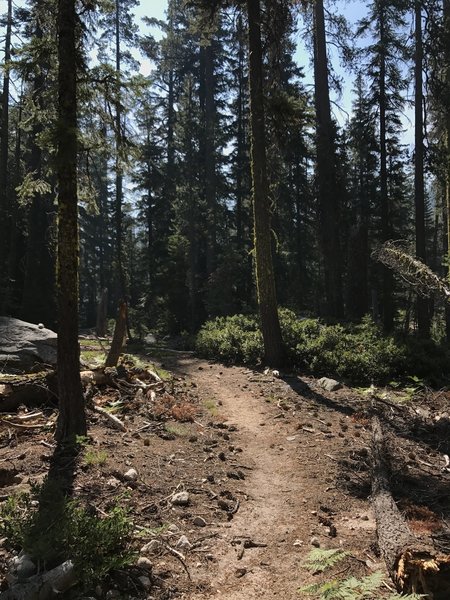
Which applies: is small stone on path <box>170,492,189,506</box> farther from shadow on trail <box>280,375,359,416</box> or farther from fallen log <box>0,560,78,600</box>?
shadow on trail <box>280,375,359,416</box>

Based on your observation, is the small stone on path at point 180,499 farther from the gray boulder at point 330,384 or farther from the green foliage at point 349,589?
the gray boulder at point 330,384

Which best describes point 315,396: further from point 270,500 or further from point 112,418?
point 270,500

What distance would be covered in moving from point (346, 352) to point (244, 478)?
6.31 m

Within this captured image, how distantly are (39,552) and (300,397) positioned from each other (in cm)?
704

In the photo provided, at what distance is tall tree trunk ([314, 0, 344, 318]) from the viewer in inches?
734

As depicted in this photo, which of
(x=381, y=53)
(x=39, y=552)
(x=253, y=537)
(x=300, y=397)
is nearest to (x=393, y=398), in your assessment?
(x=300, y=397)

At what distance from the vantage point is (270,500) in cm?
539

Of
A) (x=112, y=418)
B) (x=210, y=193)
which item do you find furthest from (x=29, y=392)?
(x=210, y=193)

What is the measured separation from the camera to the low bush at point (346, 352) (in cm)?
1109

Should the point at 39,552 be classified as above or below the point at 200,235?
below

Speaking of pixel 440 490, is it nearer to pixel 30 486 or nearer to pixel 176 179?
pixel 30 486

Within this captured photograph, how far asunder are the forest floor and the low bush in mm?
1438

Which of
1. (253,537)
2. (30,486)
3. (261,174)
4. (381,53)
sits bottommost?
(253,537)

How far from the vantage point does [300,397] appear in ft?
32.2
